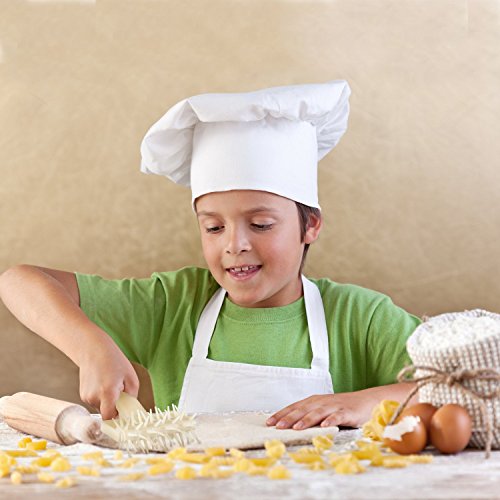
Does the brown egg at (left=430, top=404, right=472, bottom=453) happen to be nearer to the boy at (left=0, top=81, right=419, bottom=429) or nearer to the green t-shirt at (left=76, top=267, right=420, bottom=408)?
the boy at (left=0, top=81, right=419, bottom=429)

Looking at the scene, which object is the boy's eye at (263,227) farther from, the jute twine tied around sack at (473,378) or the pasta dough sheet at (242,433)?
the jute twine tied around sack at (473,378)

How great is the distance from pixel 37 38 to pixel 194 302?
1.82 feet

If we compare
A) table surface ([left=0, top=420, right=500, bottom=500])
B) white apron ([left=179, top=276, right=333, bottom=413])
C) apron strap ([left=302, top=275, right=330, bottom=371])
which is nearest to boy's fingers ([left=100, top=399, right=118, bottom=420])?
table surface ([left=0, top=420, right=500, bottom=500])

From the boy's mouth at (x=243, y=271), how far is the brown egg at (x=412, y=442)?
18.1 inches

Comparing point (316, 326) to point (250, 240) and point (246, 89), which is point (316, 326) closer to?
point (250, 240)

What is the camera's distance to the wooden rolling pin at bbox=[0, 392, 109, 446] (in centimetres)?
90

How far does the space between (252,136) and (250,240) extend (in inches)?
5.6

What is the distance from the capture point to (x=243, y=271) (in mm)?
1222

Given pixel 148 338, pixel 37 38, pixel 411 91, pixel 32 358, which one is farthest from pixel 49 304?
pixel 411 91

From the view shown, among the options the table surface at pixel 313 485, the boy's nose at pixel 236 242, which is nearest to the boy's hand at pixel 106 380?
the table surface at pixel 313 485

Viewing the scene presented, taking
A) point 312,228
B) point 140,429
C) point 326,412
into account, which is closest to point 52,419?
point 140,429

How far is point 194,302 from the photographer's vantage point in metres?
1.34

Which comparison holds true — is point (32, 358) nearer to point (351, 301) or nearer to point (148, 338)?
point (148, 338)

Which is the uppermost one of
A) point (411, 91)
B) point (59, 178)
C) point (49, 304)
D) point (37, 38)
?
point (37, 38)
